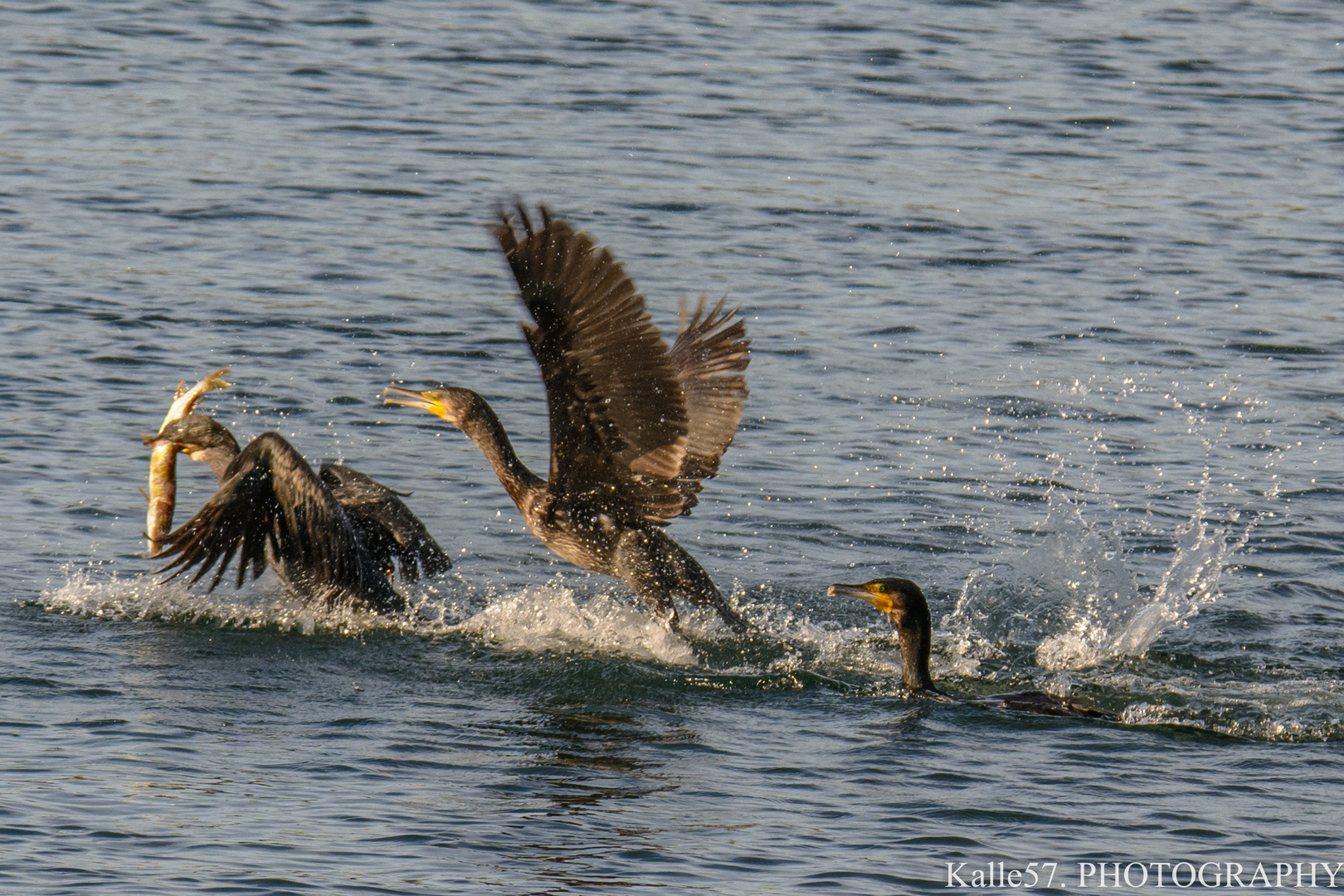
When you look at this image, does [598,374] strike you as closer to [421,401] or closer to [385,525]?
[421,401]

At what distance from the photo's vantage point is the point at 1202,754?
7039 mm

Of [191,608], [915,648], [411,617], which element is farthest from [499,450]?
[915,648]

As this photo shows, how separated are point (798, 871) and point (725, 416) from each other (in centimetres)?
354

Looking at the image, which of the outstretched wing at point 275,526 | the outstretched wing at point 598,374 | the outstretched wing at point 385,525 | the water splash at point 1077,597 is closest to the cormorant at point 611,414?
the outstretched wing at point 598,374

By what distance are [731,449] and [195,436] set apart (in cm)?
360

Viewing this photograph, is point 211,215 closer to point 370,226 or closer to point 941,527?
point 370,226

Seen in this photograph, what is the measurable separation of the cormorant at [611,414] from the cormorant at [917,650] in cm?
63

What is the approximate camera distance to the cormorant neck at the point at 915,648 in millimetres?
7781

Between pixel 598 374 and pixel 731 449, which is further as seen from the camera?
pixel 731 449

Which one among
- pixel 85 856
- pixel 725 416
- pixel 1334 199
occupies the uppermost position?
pixel 1334 199

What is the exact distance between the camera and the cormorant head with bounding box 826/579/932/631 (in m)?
7.82

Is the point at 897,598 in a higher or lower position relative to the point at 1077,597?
higher

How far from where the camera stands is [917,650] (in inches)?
306

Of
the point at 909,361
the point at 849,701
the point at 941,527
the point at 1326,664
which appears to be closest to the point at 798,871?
the point at 849,701
